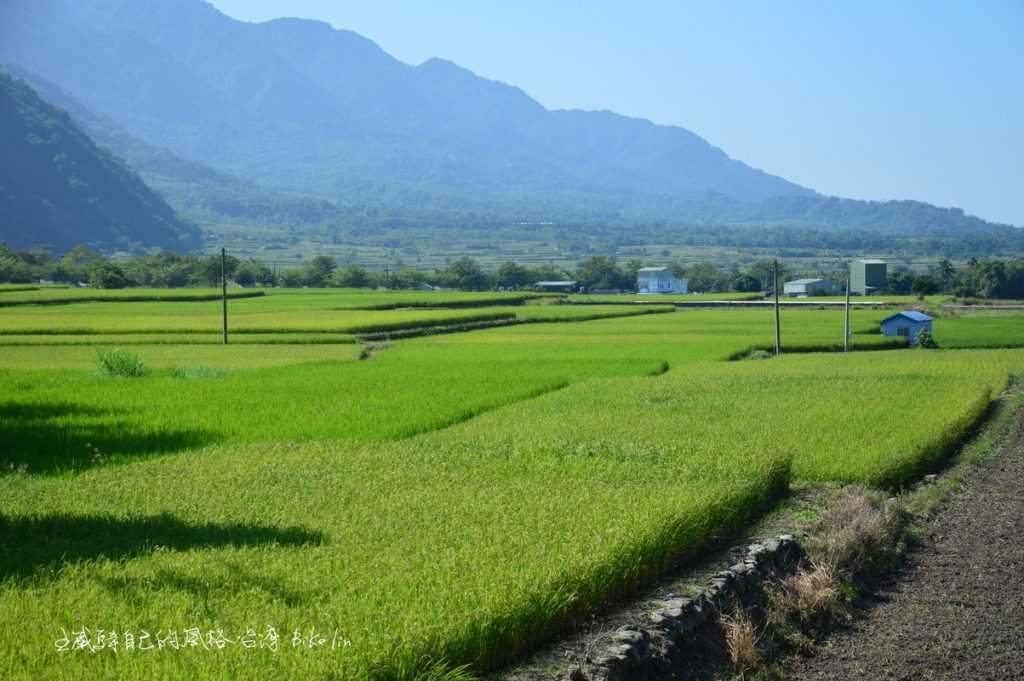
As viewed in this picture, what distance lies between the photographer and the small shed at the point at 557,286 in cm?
9856

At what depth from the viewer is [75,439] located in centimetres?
1492

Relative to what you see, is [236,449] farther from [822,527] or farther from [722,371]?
[722,371]

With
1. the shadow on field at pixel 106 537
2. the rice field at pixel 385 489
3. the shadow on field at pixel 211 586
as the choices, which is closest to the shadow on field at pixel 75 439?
the rice field at pixel 385 489

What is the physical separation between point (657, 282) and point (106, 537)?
95.2 meters

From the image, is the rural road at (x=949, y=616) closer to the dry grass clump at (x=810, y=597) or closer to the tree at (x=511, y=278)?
the dry grass clump at (x=810, y=597)

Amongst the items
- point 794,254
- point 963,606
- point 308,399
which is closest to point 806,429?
point 963,606

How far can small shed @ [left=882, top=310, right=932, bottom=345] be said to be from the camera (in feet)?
140

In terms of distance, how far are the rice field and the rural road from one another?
153 cm

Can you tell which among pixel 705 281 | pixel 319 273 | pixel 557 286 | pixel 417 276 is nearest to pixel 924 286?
pixel 705 281

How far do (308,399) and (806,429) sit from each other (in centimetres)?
861

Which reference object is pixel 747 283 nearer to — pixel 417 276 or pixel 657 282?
pixel 657 282

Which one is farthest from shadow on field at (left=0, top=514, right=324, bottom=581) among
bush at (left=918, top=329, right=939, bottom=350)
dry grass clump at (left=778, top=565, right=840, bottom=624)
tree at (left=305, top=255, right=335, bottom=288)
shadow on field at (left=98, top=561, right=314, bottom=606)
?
tree at (left=305, top=255, right=335, bottom=288)

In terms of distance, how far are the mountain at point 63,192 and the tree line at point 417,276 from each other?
55.4 metres

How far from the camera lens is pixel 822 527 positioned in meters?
11.2
